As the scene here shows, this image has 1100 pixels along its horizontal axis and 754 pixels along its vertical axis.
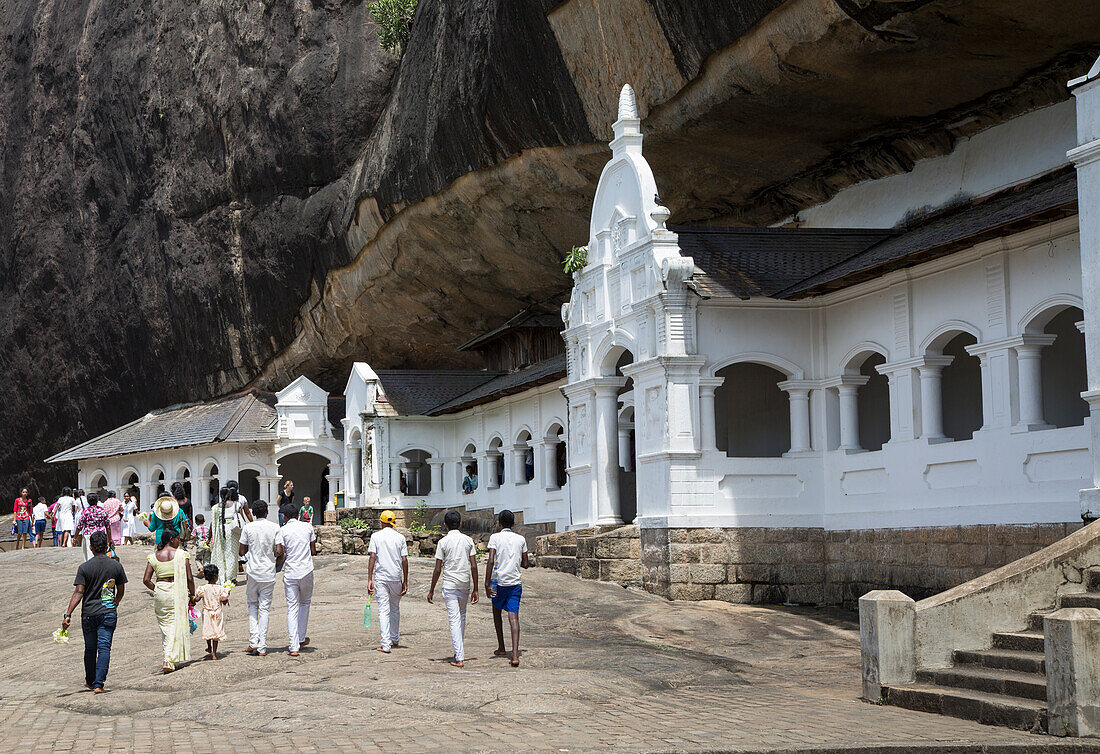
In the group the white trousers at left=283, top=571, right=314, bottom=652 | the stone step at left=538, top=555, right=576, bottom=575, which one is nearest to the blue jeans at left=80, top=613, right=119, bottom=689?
the white trousers at left=283, top=571, right=314, bottom=652

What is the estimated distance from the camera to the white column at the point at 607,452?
73.6 ft

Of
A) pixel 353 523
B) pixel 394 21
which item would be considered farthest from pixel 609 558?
pixel 394 21

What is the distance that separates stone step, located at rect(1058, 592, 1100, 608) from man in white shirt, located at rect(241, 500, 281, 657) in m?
7.58

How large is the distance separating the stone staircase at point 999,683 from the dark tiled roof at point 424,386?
24687 mm

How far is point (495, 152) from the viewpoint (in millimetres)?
28906

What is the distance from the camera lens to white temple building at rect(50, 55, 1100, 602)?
16.2 metres

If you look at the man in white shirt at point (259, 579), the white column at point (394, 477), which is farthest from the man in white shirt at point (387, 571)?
the white column at point (394, 477)

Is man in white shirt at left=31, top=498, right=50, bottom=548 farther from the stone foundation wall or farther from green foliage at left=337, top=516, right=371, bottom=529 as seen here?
the stone foundation wall

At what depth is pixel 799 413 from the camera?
20.7m

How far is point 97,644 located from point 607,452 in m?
11.7

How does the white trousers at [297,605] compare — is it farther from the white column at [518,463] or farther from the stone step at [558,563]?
the white column at [518,463]

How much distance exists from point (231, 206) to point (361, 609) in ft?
87.0

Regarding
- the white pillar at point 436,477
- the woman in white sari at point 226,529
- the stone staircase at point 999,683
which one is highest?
the white pillar at point 436,477

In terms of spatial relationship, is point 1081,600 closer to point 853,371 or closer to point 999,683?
point 999,683
